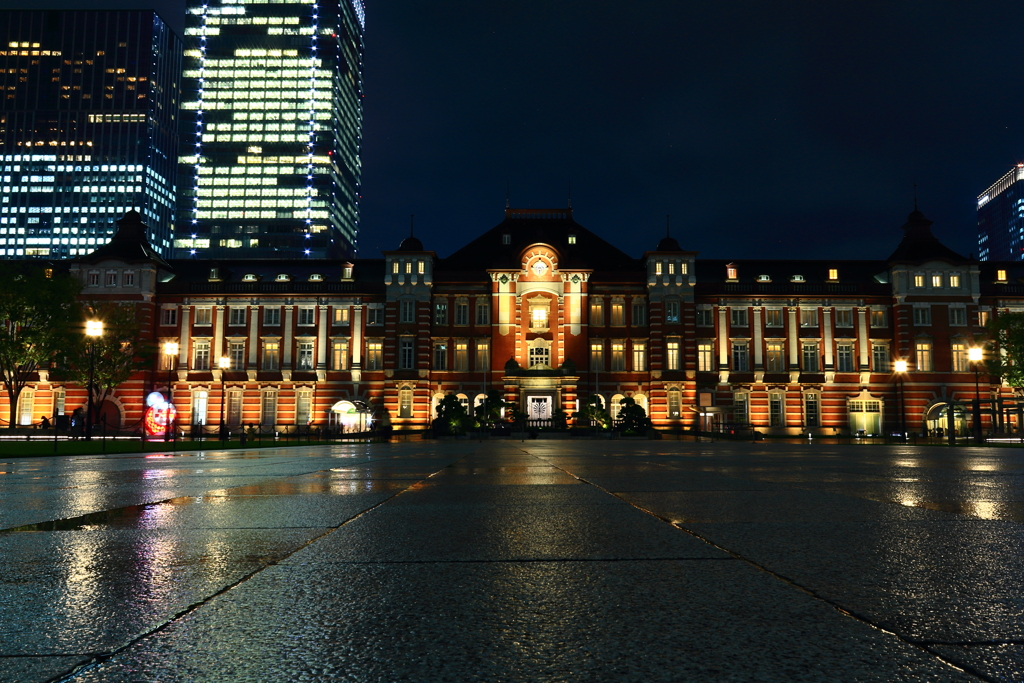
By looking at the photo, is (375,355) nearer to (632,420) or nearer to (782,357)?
(632,420)

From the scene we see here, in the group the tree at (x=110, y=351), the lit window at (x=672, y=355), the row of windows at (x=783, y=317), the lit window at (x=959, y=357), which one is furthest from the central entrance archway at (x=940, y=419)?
the tree at (x=110, y=351)

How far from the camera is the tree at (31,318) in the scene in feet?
140

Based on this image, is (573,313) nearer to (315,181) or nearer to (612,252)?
(612,252)

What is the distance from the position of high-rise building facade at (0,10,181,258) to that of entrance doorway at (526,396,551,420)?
131130 mm

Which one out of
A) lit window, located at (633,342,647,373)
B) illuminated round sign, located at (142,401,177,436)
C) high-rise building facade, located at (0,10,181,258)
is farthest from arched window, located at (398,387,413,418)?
high-rise building facade, located at (0,10,181,258)

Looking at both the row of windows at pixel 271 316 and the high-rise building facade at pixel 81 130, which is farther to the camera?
the high-rise building facade at pixel 81 130

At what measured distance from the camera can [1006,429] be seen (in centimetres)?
5038

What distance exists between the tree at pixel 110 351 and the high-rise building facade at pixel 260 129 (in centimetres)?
9919

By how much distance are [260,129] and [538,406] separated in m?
123

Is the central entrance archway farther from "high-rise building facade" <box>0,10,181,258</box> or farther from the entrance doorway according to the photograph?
"high-rise building facade" <box>0,10,181,258</box>

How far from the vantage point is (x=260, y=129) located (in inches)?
5969

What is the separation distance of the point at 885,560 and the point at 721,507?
2287 millimetres

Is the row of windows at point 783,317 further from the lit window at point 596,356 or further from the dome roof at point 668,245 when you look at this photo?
the lit window at point 596,356

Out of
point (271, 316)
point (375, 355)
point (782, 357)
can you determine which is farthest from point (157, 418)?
point (782, 357)
